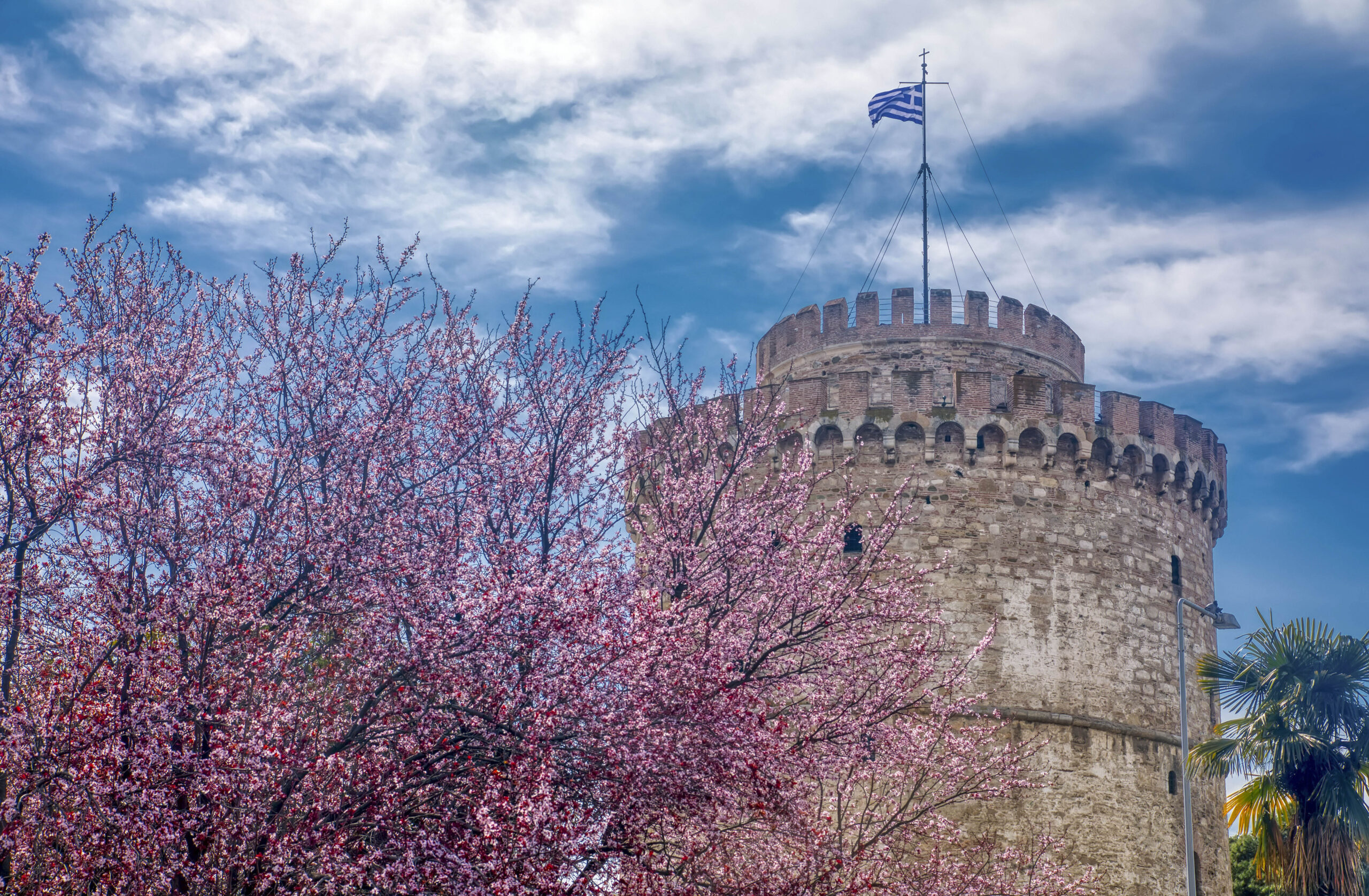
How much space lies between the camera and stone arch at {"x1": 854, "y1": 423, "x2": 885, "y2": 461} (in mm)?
21531

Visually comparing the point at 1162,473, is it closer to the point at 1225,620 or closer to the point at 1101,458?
the point at 1101,458

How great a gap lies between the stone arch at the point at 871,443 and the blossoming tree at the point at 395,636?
6.82 m

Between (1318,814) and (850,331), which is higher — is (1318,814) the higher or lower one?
the lower one

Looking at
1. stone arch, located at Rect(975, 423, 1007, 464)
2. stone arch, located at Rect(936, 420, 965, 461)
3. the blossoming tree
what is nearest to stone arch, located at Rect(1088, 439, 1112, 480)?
stone arch, located at Rect(975, 423, 1007, 464)

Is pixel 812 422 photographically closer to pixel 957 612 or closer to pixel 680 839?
pixel 957 612

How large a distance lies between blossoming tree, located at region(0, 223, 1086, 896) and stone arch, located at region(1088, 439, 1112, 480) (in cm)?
867

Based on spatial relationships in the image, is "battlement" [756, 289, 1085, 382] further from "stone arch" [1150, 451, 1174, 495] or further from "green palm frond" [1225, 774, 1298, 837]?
"green palm frond" [1225, 774, 1298, 837]

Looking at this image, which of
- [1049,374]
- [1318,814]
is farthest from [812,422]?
[1318,814]

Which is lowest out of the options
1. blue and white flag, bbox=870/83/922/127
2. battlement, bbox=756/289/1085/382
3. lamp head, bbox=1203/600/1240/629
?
lamp head, bbox=1203/600/1240/629

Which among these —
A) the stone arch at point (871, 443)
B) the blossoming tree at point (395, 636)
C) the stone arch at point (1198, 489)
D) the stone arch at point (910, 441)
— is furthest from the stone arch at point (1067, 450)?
the blossoming tree at point (395, 636)

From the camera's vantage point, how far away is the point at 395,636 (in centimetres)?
1081

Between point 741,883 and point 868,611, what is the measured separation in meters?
3.61

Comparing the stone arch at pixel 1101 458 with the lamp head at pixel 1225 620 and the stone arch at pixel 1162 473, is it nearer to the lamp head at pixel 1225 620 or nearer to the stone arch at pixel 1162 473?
the stone arch at pixel 1162 473

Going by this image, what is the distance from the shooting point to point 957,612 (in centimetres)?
A: 2042
